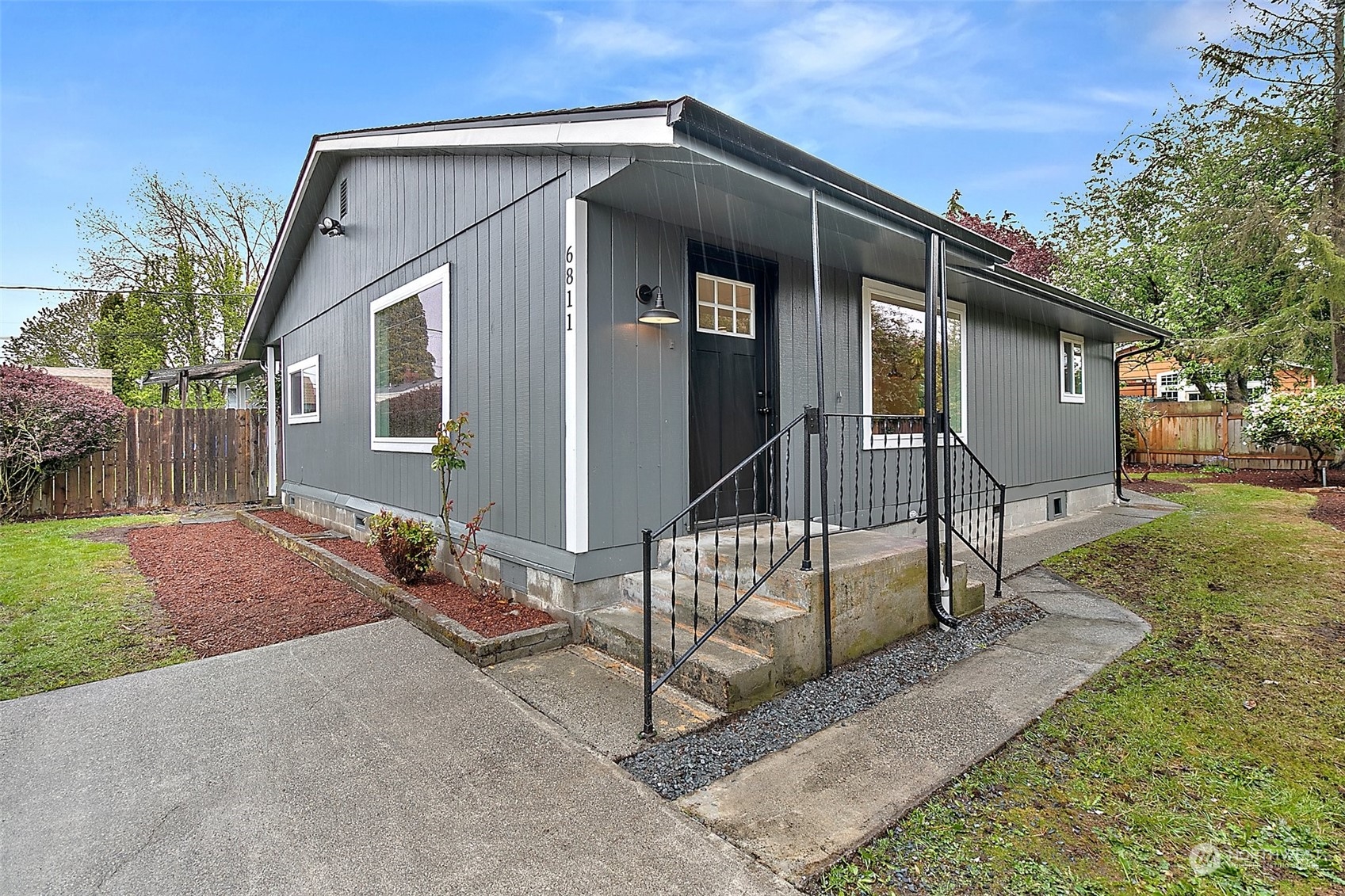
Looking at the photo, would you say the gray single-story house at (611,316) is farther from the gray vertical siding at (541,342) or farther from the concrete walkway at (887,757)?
the concrete walkway at (887,757)

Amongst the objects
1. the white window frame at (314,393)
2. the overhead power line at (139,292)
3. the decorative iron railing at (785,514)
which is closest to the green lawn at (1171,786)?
the decorative iron railing at (785,514)

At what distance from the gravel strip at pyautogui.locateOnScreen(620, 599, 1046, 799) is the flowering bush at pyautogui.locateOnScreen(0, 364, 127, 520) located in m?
10.7

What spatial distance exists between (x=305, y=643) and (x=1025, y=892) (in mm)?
4071

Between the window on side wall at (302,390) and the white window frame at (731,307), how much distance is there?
6481 mm

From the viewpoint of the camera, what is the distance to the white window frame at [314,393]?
8.60m

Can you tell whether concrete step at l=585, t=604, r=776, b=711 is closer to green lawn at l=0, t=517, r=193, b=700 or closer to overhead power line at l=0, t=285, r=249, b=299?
green lawn at l=0, t=517, r=193, b=700

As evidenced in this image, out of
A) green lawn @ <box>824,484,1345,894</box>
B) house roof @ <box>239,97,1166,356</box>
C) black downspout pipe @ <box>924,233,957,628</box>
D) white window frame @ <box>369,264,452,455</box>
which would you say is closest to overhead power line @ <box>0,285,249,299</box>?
house roof @ <box>239,97,1166,356</box>

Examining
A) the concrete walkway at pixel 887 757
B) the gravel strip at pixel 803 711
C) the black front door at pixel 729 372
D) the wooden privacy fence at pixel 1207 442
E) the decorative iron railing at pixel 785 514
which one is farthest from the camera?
the wooden privacy fence at pixel 1207 442

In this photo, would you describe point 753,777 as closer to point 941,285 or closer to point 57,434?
point 941,285

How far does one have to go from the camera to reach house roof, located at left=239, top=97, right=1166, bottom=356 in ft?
9.94

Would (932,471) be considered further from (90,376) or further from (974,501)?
(90,376)

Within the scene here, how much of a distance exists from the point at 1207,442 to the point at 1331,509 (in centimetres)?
810

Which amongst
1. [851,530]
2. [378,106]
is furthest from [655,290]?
[378,106]

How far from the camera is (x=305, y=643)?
4.07 m
